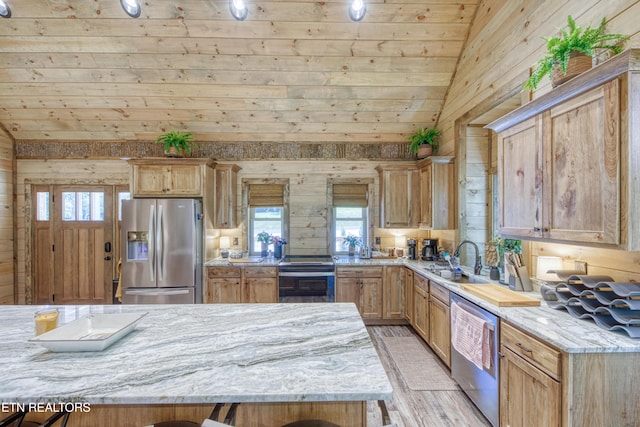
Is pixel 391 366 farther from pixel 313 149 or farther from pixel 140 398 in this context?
pixel 313 149

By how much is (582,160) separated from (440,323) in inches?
79.1

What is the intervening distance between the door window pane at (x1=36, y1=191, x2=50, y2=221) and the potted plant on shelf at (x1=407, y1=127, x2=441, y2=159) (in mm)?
5747

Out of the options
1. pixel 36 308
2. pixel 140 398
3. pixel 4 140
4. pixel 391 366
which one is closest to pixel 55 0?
pixel 4 140

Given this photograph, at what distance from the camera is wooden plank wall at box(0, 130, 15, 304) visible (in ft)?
14.6

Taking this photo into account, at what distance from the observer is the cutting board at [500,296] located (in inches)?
80.0

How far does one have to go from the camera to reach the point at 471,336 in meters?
2.30

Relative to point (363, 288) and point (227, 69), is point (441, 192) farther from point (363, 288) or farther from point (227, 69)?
point (227, 69)

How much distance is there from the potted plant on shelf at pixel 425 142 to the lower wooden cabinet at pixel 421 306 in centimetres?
179

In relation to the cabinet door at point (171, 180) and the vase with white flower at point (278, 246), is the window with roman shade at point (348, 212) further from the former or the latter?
the cabinet door at point (171, 180)

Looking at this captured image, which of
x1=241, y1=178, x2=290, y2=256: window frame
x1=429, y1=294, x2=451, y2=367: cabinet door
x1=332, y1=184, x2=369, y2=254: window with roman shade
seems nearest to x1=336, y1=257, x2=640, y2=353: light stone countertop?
x1=429, y1=294, x2=451, y2=367: cabinet door

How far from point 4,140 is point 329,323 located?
5.80 metres

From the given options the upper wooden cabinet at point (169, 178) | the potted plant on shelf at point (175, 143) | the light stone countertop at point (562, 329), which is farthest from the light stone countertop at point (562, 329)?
the potted plant on shelf at point (175, 143)

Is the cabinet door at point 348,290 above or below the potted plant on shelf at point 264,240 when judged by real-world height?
below

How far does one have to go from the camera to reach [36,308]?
2100 mm
